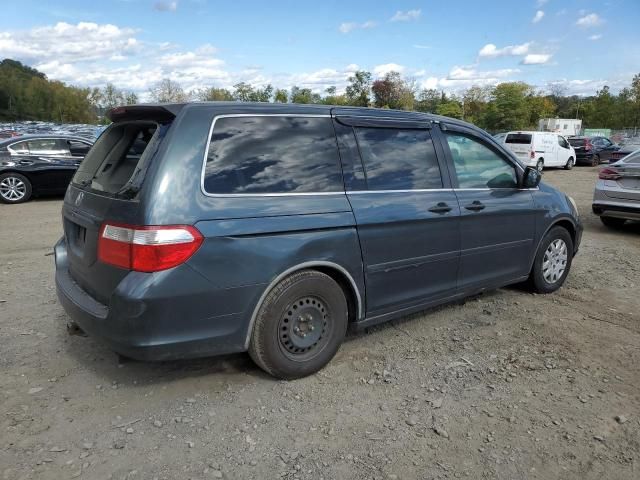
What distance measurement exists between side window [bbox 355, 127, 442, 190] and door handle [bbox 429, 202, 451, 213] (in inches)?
6.4

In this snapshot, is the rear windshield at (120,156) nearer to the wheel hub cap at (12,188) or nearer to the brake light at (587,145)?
the wheel hub cap at (12,188)

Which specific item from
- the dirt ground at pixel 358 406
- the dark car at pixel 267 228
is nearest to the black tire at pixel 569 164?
the dirt ground at pixel 358 406

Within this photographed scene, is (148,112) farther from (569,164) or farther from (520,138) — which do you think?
(569,164)

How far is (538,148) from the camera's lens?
21.1m

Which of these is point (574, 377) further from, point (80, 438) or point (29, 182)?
point (29, 182)

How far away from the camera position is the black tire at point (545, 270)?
5.04 m

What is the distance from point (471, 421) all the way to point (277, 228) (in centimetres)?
166

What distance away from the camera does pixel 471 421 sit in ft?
9.89

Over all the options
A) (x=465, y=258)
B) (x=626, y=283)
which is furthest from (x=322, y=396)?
(x=626, y=283)

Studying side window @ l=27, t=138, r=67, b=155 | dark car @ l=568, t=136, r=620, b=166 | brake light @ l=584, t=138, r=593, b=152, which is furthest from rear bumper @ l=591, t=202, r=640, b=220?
brake light @ l=584, t=138, r=593, b=152

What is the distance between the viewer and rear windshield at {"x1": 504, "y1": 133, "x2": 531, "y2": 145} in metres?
21.0

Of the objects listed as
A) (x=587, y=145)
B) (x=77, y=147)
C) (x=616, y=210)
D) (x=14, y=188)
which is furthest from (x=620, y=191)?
(x=587, y=145)

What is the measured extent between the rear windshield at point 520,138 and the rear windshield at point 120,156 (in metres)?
20.3

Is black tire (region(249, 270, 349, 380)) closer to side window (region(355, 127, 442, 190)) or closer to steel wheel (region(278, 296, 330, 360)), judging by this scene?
steel wheel (region(278, 296, 330, 360))
